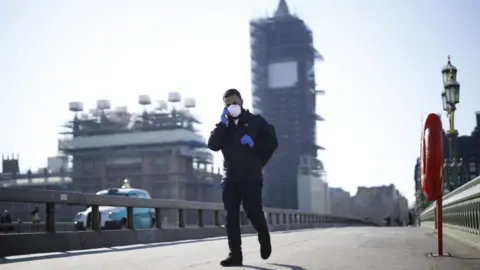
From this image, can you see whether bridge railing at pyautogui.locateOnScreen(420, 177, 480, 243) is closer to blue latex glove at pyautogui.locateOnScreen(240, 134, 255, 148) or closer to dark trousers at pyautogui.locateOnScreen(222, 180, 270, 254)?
dark trousers at pyautogui.locateOnScreen(222, 180, 270, 254)

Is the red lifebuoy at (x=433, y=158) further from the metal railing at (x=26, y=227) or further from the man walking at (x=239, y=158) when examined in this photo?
the metal railing at (x=26, y=227)

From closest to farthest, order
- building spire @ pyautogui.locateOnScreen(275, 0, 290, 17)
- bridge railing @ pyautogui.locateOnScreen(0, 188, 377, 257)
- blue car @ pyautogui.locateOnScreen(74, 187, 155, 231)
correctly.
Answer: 1. bridge railing @ pyautogui.locateOnScreen(0, 188, 377, 257)
2. blue car @ pyautogui.locateOnScreen(74, 187, 155, 231)
3. building spire @ pyautogui.locateOnScreen(275, 0, 290, 17)

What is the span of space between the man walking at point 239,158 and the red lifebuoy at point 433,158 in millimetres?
1994

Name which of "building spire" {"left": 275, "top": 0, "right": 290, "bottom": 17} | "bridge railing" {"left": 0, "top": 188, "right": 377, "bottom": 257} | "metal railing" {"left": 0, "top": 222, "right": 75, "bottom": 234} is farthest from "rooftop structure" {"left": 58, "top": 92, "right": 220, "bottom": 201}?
"bridge railing" {"left": 0, "top": 188, "right": 377, "bottom": 257}

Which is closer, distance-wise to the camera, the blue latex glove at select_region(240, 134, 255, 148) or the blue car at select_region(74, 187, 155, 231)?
the blue latex glove at select_region(240, 134, 255, 148)

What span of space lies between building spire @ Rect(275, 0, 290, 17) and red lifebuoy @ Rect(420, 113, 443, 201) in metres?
144

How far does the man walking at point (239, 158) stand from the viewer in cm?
629

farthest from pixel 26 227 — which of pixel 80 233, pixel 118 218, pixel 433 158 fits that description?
pixel 433 158

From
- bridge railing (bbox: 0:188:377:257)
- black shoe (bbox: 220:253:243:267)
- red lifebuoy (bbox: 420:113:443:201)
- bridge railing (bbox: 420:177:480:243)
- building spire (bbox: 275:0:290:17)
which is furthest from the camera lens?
building spire (bbox: 275:0:290:17)

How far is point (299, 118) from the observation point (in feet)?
467

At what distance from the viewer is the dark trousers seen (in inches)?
248

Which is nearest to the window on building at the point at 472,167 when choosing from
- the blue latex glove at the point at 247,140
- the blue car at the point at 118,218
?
the blue car at the point at 118,218

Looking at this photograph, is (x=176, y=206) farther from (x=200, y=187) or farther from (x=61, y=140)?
(x=61, y=140)

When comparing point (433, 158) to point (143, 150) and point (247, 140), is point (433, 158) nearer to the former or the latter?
point (247, 140)
